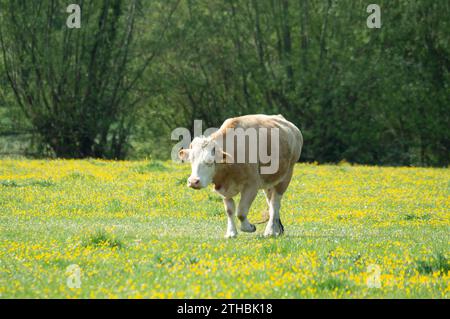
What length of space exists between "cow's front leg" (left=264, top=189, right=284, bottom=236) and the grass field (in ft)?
0.94

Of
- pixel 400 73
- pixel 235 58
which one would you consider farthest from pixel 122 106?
pixel 400 73

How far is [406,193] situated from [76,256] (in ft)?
42.6

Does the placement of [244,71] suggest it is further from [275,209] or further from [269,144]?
[275,209]

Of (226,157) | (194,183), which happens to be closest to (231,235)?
(194,183)

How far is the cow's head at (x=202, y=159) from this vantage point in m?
13.4

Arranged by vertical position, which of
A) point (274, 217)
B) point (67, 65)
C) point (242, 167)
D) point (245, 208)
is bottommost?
point (274, 217)

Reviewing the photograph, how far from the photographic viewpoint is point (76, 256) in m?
11.4

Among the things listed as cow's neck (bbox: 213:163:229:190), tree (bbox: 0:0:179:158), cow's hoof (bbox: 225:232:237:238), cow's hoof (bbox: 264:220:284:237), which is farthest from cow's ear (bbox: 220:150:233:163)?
tree (bbox: 0:0:179:158)

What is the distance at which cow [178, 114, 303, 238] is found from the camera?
536 inches

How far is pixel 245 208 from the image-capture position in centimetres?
1401

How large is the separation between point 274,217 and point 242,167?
4.11 ft
